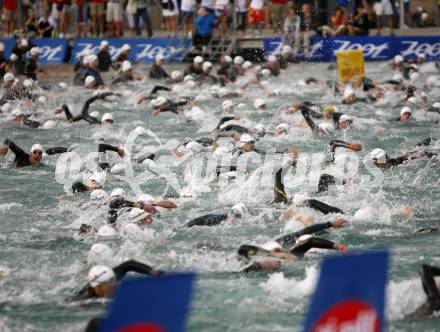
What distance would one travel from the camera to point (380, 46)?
27.6m

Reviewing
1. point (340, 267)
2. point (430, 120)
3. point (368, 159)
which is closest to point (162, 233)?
point (368, 159)

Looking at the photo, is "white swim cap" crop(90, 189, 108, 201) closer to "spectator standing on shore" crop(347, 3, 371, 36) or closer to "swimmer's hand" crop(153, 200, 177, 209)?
"swimmer's hand" crop(153, 200, 177, 209)

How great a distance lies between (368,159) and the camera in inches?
639

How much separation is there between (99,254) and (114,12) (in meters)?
17.8

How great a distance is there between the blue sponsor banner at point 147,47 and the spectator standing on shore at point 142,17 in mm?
317

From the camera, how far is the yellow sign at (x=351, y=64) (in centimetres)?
2353

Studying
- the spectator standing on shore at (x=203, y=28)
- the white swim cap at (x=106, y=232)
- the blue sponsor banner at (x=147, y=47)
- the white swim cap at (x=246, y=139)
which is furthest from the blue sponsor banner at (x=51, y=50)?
the white swim cap at (x=106, y=232)

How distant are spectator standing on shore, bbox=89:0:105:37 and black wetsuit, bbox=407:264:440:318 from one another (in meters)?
19.8

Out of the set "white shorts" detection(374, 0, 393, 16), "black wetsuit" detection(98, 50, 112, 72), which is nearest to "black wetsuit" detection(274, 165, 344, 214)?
"black wetsuit" detection(98, 50, 112, 72)

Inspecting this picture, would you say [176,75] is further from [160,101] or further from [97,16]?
[97,16]

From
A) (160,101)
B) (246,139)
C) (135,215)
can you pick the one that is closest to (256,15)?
(160,101)

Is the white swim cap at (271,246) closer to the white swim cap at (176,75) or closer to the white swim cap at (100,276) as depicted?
the white swim cap at (100,276)

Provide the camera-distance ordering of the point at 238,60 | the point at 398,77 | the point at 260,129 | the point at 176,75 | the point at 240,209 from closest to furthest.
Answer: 1. the point at 240,209
2. the point at 260,129
3. the point at 398,77
4. the point at 176,75
5. the point at 238,60

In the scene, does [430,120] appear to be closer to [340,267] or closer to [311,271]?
[311,271]
